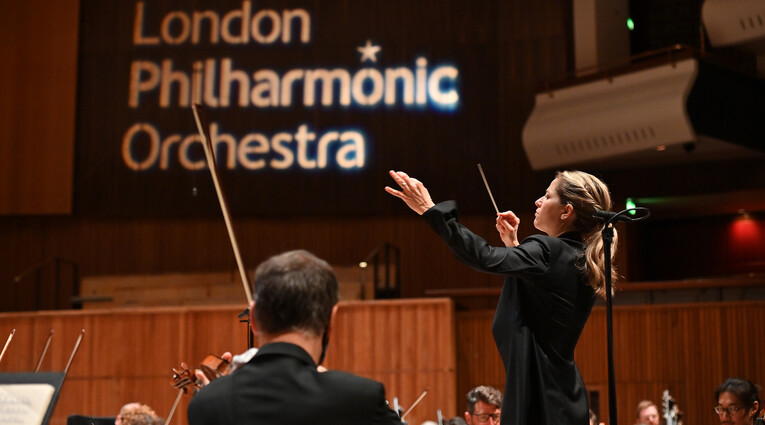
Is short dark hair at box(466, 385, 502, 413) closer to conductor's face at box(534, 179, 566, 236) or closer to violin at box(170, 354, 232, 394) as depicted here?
violin at box(170, 354, 232, 394)

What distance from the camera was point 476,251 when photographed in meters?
2.51

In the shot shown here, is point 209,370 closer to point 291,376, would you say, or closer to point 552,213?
point 552,213

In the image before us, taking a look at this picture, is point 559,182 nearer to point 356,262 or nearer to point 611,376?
point 611,376

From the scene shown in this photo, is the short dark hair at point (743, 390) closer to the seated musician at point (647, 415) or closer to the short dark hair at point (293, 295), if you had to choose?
the seated musician at point (647, 415)

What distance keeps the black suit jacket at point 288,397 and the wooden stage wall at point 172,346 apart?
7.69 metres

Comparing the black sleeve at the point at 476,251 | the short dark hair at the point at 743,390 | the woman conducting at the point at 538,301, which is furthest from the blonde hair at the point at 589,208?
the short dark hair at the point at 743,390

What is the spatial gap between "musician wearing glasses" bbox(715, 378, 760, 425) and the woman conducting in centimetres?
227

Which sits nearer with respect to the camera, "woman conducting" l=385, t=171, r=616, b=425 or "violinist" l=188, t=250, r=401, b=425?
"violinist" l=188, t=250, r=401, b=425

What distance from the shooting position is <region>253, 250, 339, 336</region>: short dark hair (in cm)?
173

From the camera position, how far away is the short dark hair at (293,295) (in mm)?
1733

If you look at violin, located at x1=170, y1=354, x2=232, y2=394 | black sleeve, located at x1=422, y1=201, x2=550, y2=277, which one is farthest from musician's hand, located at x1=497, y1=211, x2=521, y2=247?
violin, located at x1=170, y1=354, x2=232, y2=394

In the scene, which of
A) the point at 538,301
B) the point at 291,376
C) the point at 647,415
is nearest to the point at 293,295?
the point at 291,376

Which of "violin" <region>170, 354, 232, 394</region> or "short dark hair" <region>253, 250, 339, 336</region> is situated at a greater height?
"short dark hair" <region>253, 250, 339, 336</region>

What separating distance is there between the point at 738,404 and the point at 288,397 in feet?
11.9
